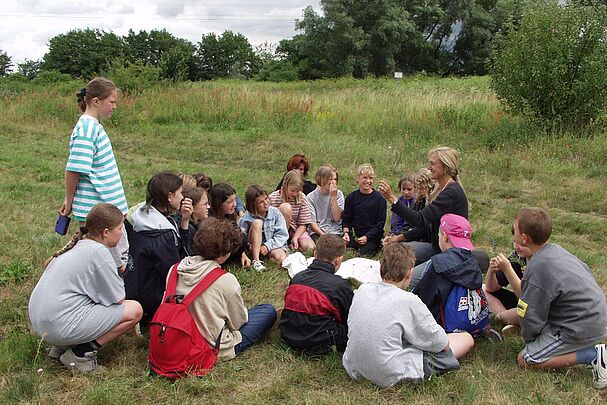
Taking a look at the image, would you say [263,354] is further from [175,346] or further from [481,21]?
[481,21]

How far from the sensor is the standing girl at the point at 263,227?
17.9ft

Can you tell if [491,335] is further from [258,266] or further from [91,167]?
[91,167]

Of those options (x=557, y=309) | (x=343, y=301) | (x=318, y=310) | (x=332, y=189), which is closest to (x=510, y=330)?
(x=557, y=309)

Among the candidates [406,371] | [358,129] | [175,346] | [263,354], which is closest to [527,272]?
[406,371]

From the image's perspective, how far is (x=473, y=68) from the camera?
42.6 metres

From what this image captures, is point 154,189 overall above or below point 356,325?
above

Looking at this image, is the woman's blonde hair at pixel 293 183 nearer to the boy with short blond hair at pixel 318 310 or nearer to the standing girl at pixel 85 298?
the boy with short blond hair at pixel 318 310

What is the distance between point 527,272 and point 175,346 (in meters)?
2.21

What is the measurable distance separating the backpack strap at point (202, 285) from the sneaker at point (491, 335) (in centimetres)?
197

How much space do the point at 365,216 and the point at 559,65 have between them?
6.60 metres

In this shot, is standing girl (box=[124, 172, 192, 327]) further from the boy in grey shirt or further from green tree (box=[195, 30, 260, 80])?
green tree (box=[195, 30, 260, 80])

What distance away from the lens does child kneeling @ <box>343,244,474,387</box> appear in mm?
3090

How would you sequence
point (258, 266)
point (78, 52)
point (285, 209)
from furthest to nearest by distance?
point (78, 52) < point (285, 209) < point (258, 266)

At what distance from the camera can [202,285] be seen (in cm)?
331
